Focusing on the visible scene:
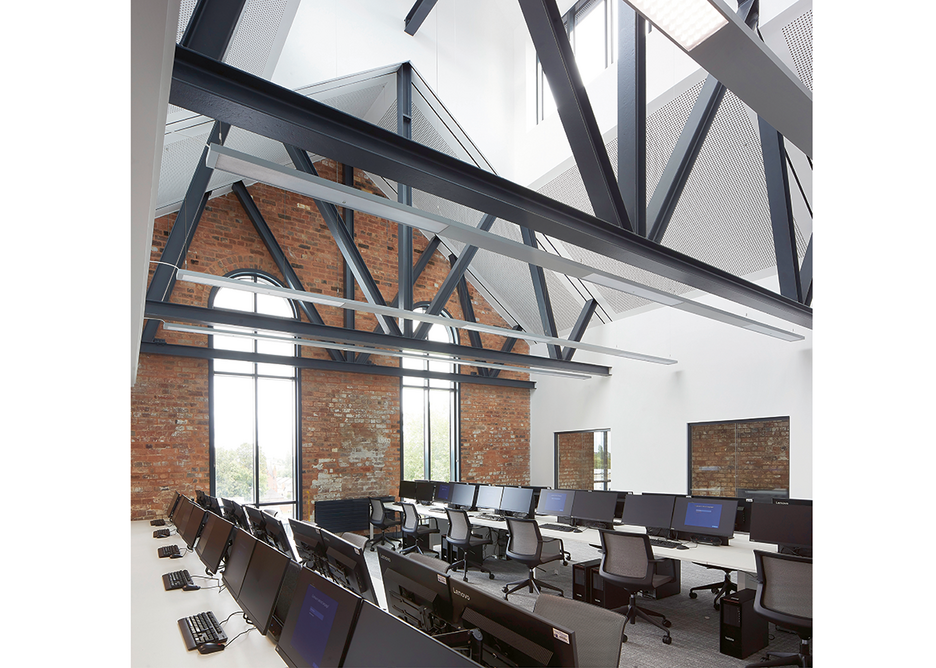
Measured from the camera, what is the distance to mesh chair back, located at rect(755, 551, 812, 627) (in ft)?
12.1

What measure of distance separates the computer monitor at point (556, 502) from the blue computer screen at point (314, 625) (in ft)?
15.8

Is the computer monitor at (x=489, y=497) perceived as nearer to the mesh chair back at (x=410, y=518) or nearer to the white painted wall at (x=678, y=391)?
the mesh chair back at (x=410, y=518)

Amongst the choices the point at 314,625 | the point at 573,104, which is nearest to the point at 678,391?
the point at 573,104

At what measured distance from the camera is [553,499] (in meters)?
6.91

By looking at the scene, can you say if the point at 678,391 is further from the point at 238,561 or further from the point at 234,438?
the point at 238,561

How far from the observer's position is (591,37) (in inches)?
308

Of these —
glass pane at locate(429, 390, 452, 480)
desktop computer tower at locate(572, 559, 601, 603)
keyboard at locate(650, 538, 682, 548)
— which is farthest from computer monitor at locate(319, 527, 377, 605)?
glass pane at locate(429, 390, 452, 480)

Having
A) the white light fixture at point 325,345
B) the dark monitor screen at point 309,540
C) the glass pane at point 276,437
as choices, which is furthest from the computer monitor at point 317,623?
the glass pane at point 276,437

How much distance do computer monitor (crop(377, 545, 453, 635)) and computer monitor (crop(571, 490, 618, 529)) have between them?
13.9 feet

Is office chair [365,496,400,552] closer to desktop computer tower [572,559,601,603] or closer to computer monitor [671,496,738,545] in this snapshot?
desktop computer tower [572,559,601,603]
